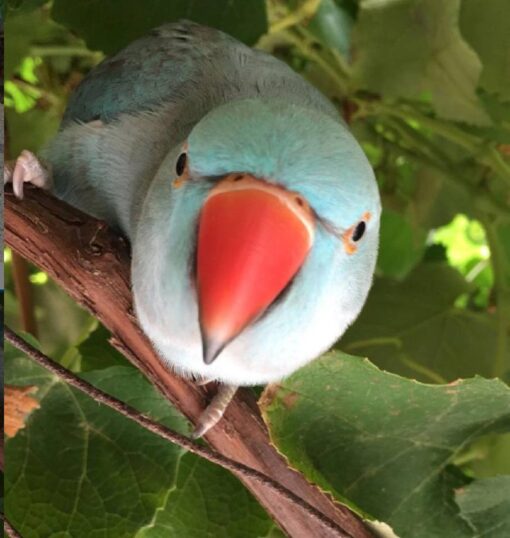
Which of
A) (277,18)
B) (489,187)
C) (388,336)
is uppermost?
(277,18)

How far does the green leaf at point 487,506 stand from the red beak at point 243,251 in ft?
0.84

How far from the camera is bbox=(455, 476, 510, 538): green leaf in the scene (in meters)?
0.61

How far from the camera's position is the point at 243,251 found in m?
0.45

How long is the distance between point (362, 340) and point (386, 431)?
0.93ft

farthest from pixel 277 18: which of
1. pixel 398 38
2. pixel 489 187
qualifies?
pixel 489 187

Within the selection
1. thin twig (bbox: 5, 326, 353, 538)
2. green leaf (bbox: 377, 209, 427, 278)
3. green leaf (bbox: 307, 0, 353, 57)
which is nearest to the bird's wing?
green leaf (bbox: 307, 0, 353, 57)

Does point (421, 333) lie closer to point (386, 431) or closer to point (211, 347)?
point (386, 431)

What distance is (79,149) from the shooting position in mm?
715

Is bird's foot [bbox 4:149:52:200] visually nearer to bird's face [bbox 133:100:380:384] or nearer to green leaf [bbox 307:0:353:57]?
bird's face [bbox 133:100:380:384]

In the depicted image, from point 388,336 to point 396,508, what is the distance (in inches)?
12.7

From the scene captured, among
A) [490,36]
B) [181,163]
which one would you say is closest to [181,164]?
[181,163]

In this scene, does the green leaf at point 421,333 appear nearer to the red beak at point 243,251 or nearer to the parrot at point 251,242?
the parrot at point 251,242

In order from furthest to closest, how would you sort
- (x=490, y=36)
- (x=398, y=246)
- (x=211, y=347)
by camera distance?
(x=398, y=246), (x=490, y=36), (x=211, y=347)

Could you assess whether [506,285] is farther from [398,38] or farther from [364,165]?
[364,165]
